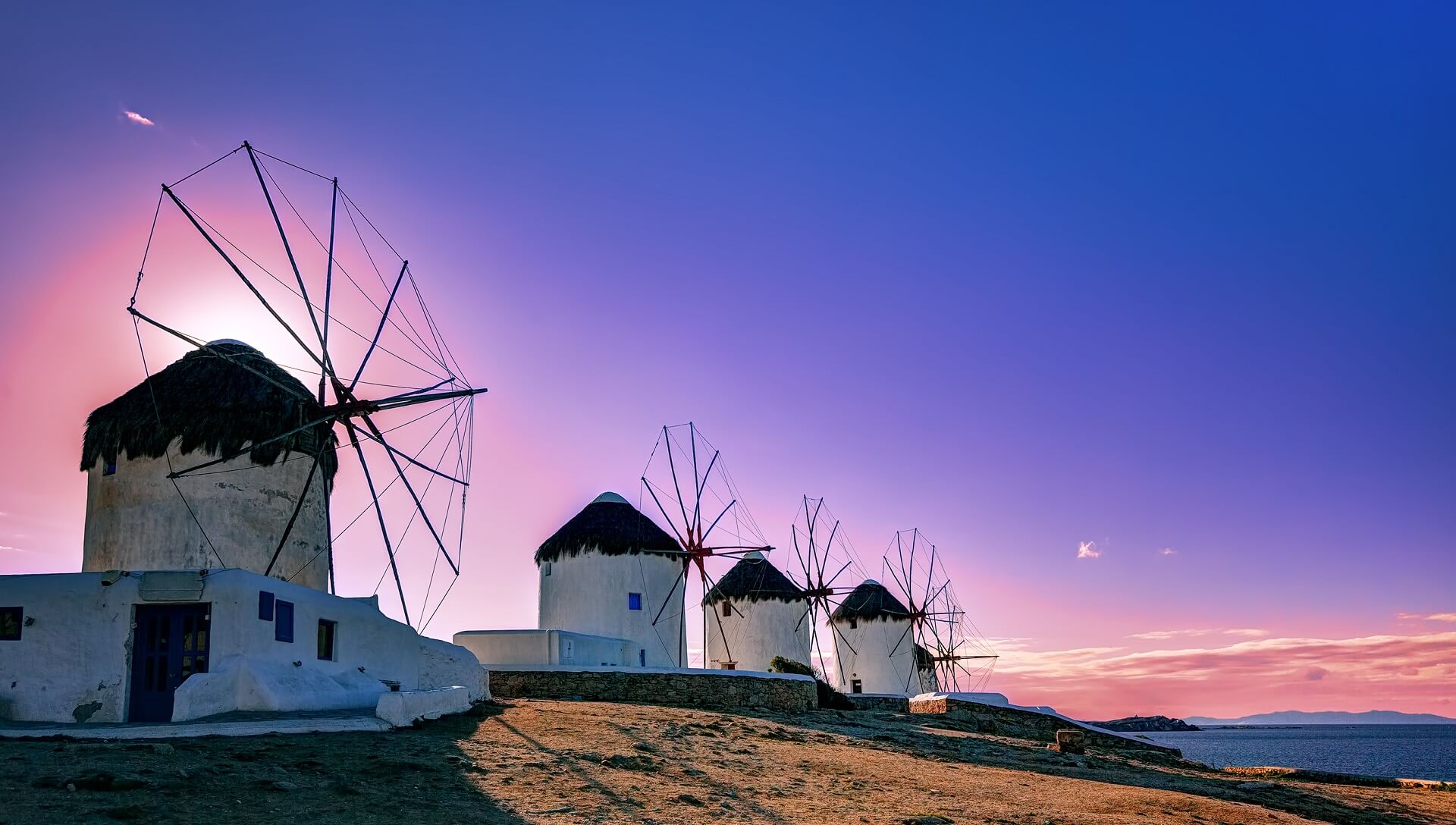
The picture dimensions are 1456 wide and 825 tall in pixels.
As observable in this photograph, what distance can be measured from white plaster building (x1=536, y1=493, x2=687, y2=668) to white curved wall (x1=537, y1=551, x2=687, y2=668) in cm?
3

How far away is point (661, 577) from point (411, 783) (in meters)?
26.9

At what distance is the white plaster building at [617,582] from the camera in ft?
123

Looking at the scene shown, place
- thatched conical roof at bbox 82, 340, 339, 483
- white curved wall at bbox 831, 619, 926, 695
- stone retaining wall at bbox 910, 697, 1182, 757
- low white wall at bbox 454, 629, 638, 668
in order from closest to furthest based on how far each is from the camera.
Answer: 1. thatched conical roof at bbox 82, 340, 339, 483
2. low white wall at bbox 454, 629, 638, 668
3. stone retaining wall at bbox 910, 697, 1182, 757
4. white curved wall at bbox 831, 619, 926, 695

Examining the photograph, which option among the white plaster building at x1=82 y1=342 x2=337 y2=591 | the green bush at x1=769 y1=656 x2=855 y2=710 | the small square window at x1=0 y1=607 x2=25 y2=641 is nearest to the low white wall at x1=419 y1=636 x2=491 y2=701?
the white plaster building at x1=82 y1=342 x2=337 y2=591

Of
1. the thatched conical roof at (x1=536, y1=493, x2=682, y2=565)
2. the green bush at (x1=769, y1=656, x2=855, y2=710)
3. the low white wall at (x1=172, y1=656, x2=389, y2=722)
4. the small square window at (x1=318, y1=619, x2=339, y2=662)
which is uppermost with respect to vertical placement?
the thatched conical roof at (x1=536, y1=493, x2=682, y2=565)

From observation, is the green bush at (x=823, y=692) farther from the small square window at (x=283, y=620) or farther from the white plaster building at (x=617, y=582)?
the small square window at (x=283, y=620)

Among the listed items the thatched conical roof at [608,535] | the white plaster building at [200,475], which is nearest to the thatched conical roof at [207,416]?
the white plaster building at [200,475]

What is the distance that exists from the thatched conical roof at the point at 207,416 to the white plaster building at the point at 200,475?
23 mm

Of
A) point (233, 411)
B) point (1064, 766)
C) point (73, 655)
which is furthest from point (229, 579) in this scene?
point (1064, 766)

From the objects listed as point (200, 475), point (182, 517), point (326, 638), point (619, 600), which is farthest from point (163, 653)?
point (619, 600)

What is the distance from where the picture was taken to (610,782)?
43.9 ft

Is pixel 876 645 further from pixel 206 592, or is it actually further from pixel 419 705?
pixel 206 592

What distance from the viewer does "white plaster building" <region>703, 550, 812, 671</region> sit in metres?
49.1

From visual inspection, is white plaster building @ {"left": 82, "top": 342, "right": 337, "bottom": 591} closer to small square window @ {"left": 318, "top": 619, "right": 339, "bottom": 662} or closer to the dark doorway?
small square window @ {"left": 318, "top": 619, "right": 339, "bottom": 662}
